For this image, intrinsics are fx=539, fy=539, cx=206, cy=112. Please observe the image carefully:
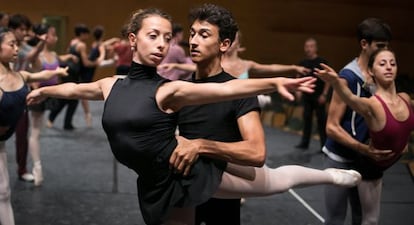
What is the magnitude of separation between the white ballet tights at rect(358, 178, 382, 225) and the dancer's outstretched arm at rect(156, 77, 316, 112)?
42.9 inches

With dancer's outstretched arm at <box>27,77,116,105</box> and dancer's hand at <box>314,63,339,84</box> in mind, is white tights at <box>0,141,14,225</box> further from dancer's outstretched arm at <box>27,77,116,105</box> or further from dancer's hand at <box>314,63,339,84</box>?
dancer's hand at <box>314,63,339,84</box>

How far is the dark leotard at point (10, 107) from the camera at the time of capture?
2.89m

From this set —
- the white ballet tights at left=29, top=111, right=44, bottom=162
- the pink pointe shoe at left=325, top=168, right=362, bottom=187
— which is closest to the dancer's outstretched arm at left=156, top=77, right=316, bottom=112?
the pink pointe shoe at left=325, top=168, right=362, bottom=187

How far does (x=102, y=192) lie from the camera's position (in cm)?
425

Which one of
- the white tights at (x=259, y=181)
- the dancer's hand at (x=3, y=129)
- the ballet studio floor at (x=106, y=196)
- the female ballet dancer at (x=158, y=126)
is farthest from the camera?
the ballet studio floor at (x=106, y=196)

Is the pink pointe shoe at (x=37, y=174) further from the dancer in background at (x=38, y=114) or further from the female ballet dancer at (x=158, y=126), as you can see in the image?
the female ballet dancer at (x=158, y=126)

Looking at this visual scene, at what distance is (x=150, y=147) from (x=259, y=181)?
0.49 meters

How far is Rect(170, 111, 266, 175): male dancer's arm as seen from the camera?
5.66 ft

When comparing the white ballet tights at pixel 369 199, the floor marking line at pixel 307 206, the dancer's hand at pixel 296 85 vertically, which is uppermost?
the dancer's hand at pixel 296 85

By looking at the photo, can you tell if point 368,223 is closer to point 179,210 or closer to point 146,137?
point 179,210

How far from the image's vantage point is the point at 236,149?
1795mm

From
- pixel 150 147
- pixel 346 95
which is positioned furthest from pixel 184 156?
pixel 346 95

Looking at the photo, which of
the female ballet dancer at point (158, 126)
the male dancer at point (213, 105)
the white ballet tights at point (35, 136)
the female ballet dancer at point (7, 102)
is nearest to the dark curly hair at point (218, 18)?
the male dancer at point (213, 105)

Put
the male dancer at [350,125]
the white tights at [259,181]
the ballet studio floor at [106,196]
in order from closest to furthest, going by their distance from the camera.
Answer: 1. the white tights at [259,181]
2. the male dancer at [350,125]
3. the ballet studio floor at [106,196]
